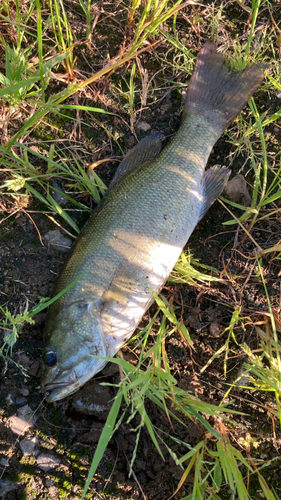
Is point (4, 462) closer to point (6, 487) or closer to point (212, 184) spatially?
point (6, 487)

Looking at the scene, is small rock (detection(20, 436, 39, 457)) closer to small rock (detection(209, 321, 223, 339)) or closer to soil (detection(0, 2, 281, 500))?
soil (detection(0, 2, 281, 500))

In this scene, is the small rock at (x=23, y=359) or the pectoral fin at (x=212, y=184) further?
the pectoral fin at (x=212, y=184)

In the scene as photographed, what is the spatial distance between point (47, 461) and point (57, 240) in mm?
1774

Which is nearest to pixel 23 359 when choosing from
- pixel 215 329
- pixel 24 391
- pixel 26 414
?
pixel 24 391

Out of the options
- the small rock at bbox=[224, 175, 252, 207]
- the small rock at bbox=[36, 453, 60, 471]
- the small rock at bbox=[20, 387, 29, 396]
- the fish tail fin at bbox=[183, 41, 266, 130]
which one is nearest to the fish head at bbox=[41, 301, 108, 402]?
the small rock at bbox=[20, 387, 29, 396]

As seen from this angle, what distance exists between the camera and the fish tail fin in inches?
126

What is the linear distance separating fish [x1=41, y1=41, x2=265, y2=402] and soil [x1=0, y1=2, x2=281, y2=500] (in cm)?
26

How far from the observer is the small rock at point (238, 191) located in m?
3.37

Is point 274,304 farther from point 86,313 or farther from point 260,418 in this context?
→ point 86,313

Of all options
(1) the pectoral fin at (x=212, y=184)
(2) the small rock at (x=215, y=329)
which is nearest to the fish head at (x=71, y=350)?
(2) the small rock at (x=215, y=329)

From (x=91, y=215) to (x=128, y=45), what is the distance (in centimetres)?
166

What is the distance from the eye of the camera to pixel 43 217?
326cm

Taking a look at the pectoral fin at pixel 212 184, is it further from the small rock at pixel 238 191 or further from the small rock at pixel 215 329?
the small rock at pixel 215 329

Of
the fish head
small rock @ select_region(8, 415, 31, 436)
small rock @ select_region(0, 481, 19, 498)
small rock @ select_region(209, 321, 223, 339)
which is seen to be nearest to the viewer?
the fish head
